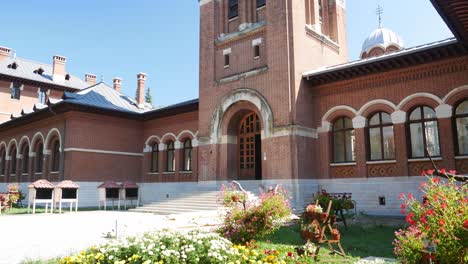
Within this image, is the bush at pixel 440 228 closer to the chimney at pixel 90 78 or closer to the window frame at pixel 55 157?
the window frame at pixel 55 157

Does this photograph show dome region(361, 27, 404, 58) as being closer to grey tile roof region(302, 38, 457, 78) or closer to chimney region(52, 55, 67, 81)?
grey tile roof region(302, 38, 457, 78)

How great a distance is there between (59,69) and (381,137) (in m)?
33.8


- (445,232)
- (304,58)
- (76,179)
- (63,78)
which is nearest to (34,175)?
(76,179)

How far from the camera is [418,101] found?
583 inches

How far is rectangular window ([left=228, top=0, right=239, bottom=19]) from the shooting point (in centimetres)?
2012

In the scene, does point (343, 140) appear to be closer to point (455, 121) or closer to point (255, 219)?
point (455, 121)

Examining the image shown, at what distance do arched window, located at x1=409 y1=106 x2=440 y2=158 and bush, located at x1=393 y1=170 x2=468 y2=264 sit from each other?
36.1ft

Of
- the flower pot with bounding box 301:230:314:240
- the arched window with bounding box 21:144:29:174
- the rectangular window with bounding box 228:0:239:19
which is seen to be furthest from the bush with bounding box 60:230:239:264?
the arched window with bounding box 21:144:29:174

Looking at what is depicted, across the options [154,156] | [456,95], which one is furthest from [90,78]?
[456,95]

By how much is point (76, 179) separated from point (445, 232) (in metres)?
21.7

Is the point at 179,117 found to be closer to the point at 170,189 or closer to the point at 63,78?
the point at 170,189

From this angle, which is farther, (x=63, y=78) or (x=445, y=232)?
(x=63, y=78)

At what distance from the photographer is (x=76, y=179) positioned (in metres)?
22.4

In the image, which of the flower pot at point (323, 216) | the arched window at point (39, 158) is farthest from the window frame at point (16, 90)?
the flower pot at point (323, 216)
